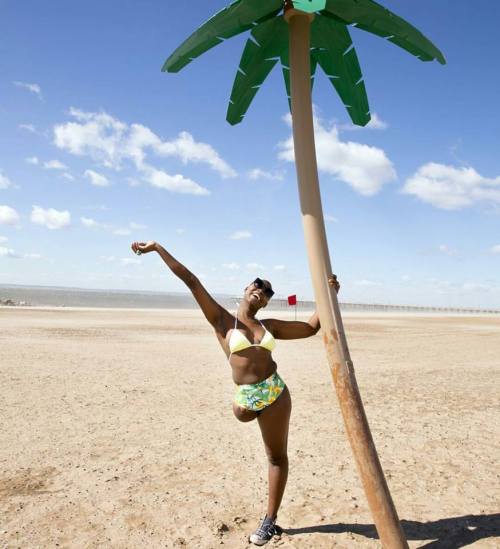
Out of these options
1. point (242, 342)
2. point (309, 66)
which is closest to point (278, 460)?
point (242, 342)

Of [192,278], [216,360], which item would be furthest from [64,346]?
[192,278]

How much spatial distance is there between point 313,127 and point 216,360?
12370mm

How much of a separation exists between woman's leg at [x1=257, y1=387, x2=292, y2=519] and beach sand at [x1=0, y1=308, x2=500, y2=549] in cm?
56

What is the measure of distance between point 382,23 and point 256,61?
3.44ft

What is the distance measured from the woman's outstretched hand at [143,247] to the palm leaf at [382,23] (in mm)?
2215

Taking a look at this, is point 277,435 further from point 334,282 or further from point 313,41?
point 313,41

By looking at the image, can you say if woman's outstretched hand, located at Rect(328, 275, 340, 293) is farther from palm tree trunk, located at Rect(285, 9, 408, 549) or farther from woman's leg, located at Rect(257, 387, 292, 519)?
woman's leg, located at Rect(257, 387, 292, 519)

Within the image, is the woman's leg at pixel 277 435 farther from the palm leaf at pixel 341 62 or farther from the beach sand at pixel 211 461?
the palm leaf at pixel 341 62

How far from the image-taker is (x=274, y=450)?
3.95 metres

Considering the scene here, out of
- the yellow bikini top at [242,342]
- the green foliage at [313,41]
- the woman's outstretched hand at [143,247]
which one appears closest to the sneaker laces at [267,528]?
the yellow bikini top at [242,342]

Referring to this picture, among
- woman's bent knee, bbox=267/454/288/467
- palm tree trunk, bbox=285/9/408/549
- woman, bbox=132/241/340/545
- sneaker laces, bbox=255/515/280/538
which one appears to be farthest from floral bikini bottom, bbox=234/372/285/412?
sneaker laces, bbox=255/515/280/538

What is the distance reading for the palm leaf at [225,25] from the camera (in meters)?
3.28

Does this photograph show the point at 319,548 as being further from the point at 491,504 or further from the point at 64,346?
the point at 64,346

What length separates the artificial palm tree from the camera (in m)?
3.30
